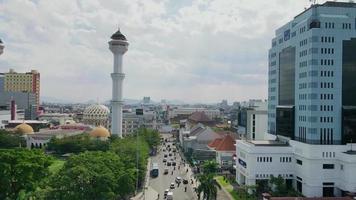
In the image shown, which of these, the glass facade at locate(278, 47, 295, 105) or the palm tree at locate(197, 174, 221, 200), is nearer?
the palm tree at locate(197, 174, 221, 200)

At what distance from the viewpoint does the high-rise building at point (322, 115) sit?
200 ft

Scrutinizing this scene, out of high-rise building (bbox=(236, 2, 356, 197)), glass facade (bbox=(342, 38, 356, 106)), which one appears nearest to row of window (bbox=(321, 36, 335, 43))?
high-rise building (bbox=(236, 2, 356, 197))

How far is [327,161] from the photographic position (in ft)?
201

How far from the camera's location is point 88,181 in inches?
2030

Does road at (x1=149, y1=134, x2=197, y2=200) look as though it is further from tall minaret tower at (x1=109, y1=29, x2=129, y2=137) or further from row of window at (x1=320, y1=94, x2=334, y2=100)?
tall minaret tower at (x1=109, y1=29, x2=129, y2=137)

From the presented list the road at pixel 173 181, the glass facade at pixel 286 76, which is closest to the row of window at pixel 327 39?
the glass facade at pixel 286 76

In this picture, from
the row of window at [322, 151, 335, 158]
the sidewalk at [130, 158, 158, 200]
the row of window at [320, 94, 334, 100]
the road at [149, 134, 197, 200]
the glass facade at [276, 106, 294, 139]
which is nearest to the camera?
the row of window at [322, 151, 335, 158]

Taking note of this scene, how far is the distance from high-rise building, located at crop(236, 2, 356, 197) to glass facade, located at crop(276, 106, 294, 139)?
7.11ft

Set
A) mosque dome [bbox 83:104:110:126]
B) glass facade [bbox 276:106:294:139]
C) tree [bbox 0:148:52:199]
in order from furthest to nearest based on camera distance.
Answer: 1. mosque dome [bbox 83:104:110:126]
2. glass facade [bbox 276:106:294:139]
3. tree [bbox 0:148:52:199]

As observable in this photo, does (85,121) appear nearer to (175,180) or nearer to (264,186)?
(175,180)

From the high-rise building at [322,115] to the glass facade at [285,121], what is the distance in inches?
85.3

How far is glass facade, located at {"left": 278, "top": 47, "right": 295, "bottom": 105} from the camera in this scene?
234 feet

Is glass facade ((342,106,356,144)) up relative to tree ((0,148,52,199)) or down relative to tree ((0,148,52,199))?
up

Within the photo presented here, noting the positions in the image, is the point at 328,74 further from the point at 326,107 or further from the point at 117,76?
the point at 117,76
